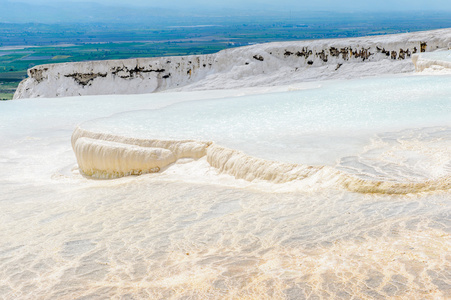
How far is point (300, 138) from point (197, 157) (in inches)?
37.7

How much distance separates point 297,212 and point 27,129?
589 cm

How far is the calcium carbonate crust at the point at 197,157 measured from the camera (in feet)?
11.7

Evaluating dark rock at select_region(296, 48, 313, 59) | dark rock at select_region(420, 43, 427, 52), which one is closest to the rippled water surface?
dark rock at select_region(420, 43, 427, 52)

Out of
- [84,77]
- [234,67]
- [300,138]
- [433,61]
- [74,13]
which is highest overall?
[74,13]

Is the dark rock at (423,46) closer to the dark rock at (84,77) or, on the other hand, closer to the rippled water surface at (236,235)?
the dark rock at (84,77)

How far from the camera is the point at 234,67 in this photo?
51.2 ft

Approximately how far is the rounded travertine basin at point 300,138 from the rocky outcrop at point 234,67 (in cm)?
689

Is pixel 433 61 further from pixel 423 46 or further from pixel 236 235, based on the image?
pixel 236 235

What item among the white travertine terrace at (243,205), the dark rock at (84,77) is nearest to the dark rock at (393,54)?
the white travertine terrace at (243,205)

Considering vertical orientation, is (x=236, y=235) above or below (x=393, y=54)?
below

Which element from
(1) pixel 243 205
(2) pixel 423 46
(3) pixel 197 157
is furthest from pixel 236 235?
(2) pixel 423 46

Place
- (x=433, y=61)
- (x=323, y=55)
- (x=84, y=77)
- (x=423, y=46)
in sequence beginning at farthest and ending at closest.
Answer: (x=84, y=77) < (x=323, y=55) < (x=423, y=46) < (x=433, y=61)

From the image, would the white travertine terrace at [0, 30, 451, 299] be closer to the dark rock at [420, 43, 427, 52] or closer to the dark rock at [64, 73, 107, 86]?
the dark rock at [420, 43, 427, 52]

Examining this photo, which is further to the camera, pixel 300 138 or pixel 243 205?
pixel 300 138
